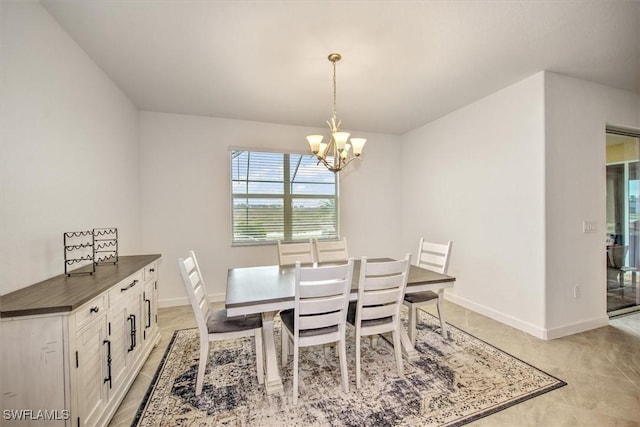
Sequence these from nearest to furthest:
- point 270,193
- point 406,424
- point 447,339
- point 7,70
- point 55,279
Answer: point 7,70, point 406,424, point 55,279, point 447,339, point 270,193

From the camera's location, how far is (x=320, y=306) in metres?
1.76

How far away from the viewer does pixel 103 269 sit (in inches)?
82.0

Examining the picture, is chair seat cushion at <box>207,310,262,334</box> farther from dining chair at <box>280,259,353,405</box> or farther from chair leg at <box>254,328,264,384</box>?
dining chair at <box>280,259,353,405</box>

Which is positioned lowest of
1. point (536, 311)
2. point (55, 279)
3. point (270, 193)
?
point (536, 311)

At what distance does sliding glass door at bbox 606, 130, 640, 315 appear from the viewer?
10.7 ft

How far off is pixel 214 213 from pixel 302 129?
1877 millimetres

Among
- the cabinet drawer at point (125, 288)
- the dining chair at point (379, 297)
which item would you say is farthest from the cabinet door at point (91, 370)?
the dining chair at point (379, 297)

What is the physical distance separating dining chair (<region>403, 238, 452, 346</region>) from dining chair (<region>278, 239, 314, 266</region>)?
1.11 metres

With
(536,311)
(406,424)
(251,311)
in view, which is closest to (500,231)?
(536,311)

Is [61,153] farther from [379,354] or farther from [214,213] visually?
[379,354]

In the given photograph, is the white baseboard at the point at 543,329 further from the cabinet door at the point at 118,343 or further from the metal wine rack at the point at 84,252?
the metal wine rack at the point at 84,252

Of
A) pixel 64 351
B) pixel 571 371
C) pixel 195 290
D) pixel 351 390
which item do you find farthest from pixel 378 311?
pixel 64 351

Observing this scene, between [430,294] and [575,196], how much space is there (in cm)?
189

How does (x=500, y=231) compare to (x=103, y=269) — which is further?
(x=500, y=231)
